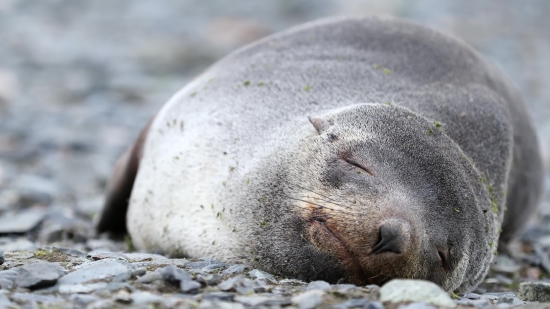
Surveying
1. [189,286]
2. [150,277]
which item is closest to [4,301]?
[150,277]

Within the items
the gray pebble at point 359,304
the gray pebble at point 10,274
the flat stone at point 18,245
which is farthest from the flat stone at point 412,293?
the flat stone at point 18,245

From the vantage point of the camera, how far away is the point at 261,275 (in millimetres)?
4406

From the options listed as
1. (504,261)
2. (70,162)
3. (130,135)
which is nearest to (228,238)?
(504,261)

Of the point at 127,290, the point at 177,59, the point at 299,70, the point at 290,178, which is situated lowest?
the point at 127,290

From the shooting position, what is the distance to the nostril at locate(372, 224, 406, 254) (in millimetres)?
3898

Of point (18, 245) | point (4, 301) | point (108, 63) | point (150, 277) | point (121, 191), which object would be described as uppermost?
point (108, 63)

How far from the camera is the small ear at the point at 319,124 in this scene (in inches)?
188

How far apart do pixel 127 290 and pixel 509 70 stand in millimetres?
15422

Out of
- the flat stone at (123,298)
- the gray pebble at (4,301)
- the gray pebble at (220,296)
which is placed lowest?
the gray pebble at (4,301)

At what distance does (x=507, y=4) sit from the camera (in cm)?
2475

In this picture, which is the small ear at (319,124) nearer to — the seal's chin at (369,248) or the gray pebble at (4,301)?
the seal's chin at (369,248)

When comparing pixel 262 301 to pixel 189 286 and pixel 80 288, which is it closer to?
pixel 189 286

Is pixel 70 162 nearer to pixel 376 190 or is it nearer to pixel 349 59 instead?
pixel 349 59

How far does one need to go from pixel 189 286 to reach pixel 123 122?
27.3ft
